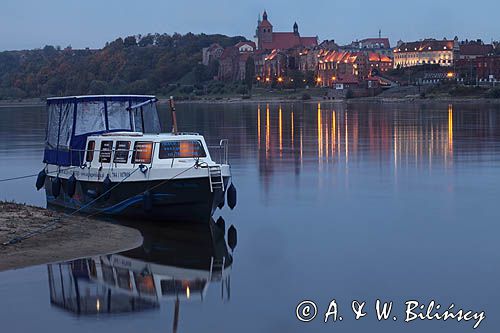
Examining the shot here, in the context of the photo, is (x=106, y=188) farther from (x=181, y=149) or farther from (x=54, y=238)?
(x=54, y=238)

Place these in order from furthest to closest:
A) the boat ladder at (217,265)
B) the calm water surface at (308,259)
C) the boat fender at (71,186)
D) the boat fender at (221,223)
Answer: the boat fender at (71,186) < the boat fender at (221,223) < the boat ladder at (217,265) < the calm water surface at (308,259)

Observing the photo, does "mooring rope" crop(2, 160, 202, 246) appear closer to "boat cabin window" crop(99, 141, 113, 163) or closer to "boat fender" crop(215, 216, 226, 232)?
"boat cabin window" crop(99, 141, 113, 163)

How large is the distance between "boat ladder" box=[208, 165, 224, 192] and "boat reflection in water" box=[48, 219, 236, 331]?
1.63 meters

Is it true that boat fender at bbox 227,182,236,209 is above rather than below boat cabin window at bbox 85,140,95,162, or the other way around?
below

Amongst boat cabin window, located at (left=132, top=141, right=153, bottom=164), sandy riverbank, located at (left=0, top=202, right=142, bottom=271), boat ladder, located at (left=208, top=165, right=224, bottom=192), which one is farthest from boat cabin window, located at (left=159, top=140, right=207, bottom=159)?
sandy riverbank, located at (left=0, top=202, right=142, bottom=271)

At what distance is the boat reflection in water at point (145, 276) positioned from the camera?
57.9ft

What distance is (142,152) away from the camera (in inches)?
1017

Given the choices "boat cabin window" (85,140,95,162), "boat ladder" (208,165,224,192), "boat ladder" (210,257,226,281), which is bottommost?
"boat ladder" (210,257,226,281)

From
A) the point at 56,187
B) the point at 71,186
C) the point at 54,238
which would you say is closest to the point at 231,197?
the point at 71,186

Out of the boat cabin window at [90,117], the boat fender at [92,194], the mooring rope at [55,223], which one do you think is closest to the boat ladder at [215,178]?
the mooring rope at [55,223]

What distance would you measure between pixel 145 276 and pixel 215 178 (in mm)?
5821

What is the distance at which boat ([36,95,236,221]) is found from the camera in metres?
25.1

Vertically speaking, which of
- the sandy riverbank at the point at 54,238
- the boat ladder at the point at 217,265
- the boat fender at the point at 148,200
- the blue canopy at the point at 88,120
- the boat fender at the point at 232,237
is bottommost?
the boat ladder at the point at 217,265

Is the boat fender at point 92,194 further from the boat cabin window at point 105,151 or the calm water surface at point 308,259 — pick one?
the calm water surface at point 308,259
